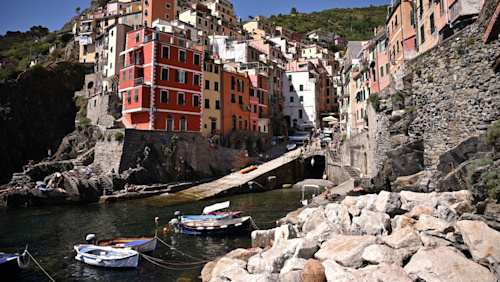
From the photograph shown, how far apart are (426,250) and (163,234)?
16.3 m

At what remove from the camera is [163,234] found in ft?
66.4

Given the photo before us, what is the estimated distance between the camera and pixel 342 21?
157750 millimetres

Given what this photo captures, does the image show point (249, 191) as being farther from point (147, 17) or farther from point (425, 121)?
point (147, 17)

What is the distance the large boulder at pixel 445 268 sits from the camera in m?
7.14

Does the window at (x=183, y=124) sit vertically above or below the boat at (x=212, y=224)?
above

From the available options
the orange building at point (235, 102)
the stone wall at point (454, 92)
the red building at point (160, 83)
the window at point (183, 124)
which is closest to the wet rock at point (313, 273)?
the stone wall at point (454, 92)

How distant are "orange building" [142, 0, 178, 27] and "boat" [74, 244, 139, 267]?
5995 centimetres

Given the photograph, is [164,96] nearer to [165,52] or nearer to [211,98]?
[165,52]

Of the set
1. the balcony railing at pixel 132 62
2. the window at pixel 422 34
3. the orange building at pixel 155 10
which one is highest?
the orange building at pixel 155 10

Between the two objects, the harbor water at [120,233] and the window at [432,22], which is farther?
the window at [432,22]

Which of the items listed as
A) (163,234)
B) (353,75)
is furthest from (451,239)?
(353,75)

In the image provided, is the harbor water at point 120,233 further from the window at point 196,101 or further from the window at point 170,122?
the window at point 196,101

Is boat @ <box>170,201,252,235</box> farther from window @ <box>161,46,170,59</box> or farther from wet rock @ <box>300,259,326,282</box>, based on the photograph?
window @ <box>161,46,170,59</box>

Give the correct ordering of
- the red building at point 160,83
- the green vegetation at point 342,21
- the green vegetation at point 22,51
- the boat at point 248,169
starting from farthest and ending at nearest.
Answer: the green vegetation at point 342,21
the green vegetation at point 22,51
the boat at point 248,169
the red building at point 160,83
